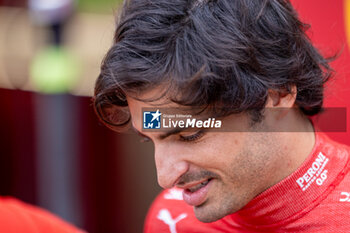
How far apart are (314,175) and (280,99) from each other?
0.26 meters

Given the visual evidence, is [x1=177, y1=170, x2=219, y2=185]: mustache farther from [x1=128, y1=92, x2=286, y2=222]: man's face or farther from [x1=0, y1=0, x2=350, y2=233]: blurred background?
[x1=0, y1=0, x2=350, y2=233]: blurred background

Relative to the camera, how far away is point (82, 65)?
381 centimetres

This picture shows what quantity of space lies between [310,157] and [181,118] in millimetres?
421

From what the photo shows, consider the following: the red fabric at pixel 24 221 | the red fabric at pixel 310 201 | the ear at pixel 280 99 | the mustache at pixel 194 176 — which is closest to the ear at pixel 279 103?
the ear at pixel 280 99

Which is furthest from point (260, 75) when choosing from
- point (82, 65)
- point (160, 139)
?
point (82, 65)

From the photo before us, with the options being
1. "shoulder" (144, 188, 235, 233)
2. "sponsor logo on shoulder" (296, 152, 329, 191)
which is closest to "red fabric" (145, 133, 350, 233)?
"sponsor logo on shoulder" (296, 152, 329, 191)

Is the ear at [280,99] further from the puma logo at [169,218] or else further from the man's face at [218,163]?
the puma logo at [169,218]

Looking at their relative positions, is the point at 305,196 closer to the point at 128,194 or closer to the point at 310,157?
the point at 310,157

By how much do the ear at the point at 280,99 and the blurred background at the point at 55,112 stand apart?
6.99ft

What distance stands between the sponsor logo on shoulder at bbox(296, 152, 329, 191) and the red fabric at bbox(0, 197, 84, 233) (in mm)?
700

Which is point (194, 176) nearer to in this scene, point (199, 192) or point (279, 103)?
point (199, 192)

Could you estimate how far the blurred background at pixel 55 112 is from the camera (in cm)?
373

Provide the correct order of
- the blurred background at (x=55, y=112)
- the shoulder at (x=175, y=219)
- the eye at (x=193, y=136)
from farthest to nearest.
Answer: the blurred background at (x=55, y=112)
the shoulder at (x=175, y=219)
the eye at (x=193, y=136)

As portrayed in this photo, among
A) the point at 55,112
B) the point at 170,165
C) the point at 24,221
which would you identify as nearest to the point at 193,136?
the point at 170,165
